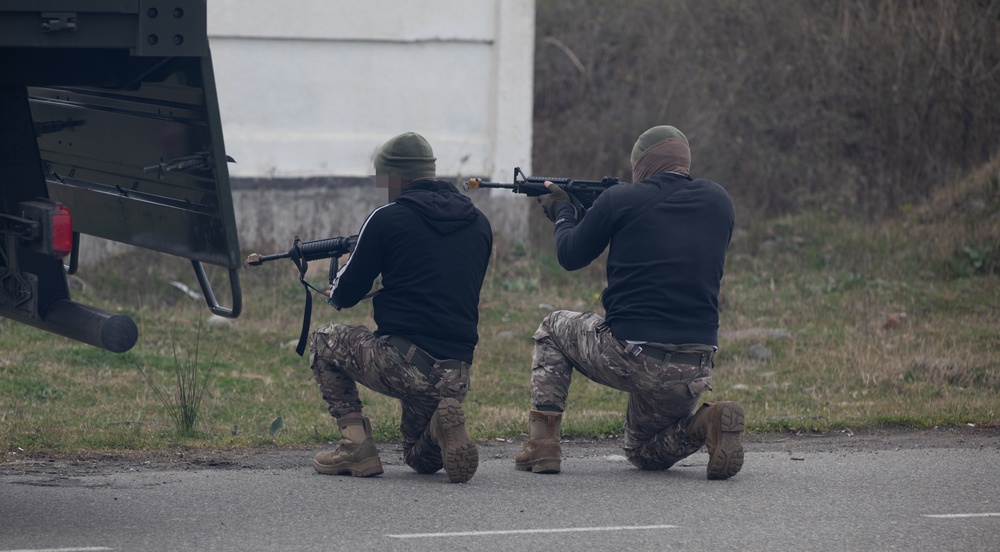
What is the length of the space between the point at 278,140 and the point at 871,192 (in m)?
7.28

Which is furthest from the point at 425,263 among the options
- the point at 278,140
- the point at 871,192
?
the point at 871,192

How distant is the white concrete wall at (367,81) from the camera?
12.2 m

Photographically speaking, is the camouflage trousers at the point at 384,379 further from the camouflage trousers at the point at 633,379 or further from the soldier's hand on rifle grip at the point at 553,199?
the soldier's hand on rifle grip at the point at 553,199

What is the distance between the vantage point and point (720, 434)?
226 inches

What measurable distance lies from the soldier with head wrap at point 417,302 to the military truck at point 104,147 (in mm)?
565

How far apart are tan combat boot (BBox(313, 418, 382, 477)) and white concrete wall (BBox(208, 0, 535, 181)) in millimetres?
6795

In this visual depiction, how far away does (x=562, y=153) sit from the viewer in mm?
14812

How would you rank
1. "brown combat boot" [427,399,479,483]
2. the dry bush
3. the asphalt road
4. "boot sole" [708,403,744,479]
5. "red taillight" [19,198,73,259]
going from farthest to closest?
the dry bush
"boot sole" [708,403,744,479]
"brown combat boot" [427,399,479,483]
the asphalt road
"red taillight" [19,198,73,259]

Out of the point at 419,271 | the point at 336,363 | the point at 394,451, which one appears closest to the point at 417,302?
the point at 419,271

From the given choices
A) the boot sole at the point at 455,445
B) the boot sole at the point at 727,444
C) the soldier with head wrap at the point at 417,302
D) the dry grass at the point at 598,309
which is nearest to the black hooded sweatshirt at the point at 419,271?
the soldier with head wrap at the point at 417,302

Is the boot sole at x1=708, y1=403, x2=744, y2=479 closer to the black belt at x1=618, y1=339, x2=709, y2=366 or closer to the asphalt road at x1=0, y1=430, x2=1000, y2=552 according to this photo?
the asphalt road at x1=0, y1=430, x2=1000, y2=552

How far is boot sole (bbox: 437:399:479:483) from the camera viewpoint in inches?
219

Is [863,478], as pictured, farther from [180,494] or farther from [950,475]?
[180,494]

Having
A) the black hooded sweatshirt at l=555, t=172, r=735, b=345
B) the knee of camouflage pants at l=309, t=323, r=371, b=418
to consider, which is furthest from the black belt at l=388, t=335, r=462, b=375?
the black hooded sweatshirt at l=555, t=172, r=735, b=345
